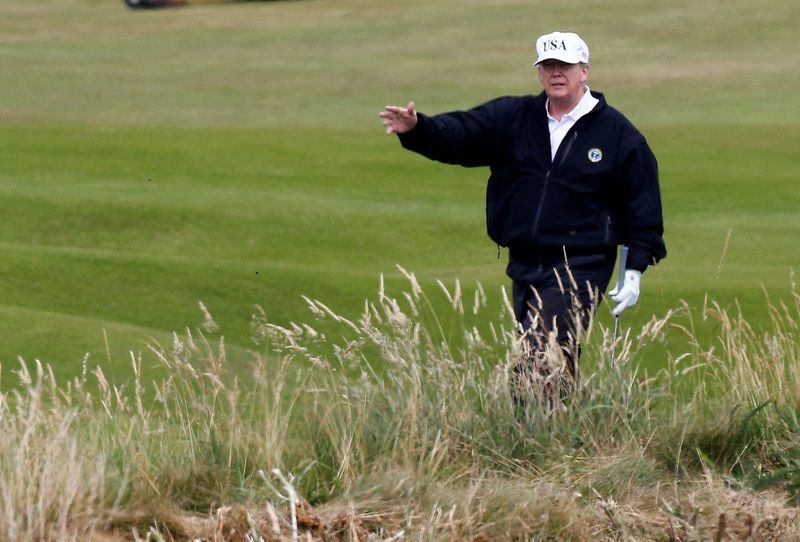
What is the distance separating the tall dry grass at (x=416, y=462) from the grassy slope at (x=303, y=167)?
2.96 metres

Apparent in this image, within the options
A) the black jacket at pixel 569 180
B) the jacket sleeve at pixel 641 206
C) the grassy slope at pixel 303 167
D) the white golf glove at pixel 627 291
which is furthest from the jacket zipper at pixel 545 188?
the grassy slope at pixel 303 167

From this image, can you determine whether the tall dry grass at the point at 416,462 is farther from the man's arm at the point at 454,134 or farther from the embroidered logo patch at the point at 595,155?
the man's arm at the point at 454,134

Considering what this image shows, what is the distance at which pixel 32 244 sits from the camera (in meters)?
12.0

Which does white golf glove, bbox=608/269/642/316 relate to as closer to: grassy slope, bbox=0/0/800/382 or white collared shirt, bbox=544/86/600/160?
white collared shirt, bbox=544/86/600/160

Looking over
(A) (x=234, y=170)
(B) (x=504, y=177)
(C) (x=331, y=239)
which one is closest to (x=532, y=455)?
(B) (x=504, y=177)

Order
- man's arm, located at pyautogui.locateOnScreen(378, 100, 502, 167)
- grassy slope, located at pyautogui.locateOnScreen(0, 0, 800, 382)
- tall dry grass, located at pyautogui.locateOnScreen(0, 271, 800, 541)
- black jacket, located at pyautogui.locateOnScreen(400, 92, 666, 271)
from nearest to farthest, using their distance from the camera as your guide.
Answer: tall dry grass, located at pyautogui.locateOnScreen(0, 271, 800, 541) → black jacket, located at pyautogui.locateOnScreen(400, 92, 666, 271) → man's arm, located at pyautogui.locateOnScreen(378, 100, 502, 167) → grassy slope, located at pyautogui.locateOnScreen(0, 0, 800, 382)

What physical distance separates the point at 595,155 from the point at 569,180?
153 mm

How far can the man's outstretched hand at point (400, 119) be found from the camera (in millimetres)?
6129

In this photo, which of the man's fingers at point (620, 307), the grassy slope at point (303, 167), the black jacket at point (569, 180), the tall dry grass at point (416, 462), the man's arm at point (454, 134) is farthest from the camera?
the grassy slope at point (303, 167)

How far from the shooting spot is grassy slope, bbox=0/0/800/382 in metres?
9.86

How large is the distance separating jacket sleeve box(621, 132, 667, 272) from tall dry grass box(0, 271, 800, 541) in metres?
0.52

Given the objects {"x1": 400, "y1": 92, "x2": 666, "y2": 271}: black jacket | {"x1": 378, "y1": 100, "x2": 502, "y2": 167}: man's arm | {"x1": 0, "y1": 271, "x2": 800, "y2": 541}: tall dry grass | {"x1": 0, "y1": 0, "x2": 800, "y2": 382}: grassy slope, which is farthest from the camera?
{"x1": 0, "y1": 0, "x2": 800, "y2": 382}: grassy slope

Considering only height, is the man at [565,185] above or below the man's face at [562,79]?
below

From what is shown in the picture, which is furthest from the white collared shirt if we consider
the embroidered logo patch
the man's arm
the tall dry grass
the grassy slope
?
the grassy slope
